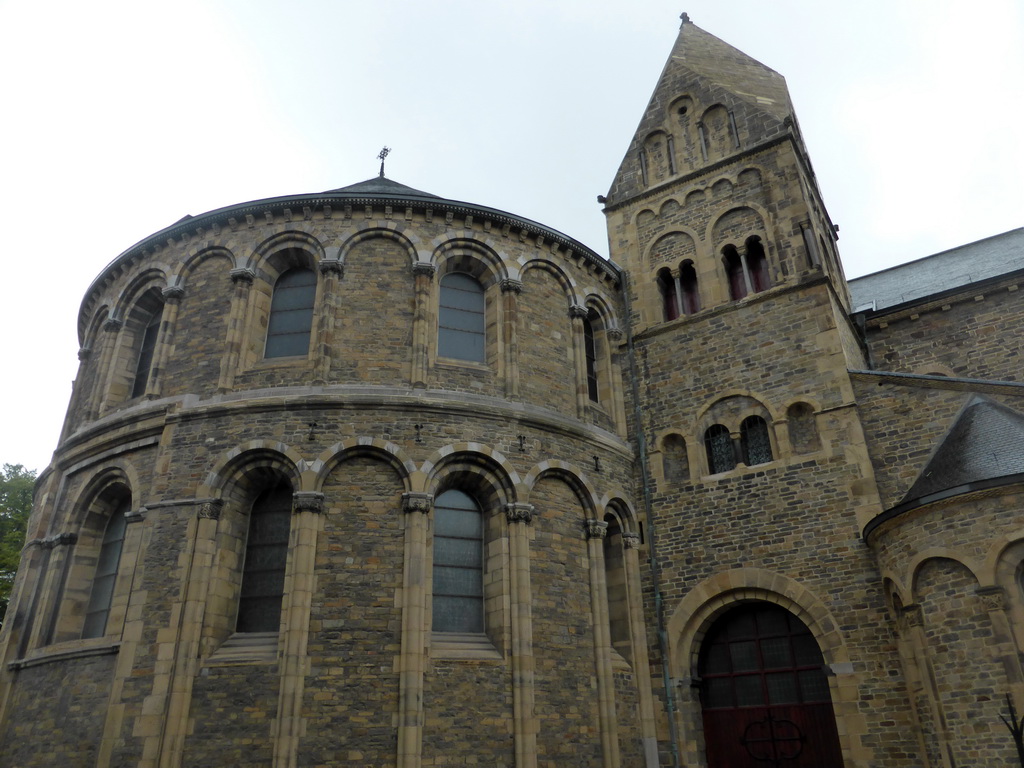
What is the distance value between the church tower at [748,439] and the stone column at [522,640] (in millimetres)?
3453

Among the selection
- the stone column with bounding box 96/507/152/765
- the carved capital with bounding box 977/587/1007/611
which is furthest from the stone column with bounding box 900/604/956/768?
Result: the stone column with bounding box 96/507/152/765

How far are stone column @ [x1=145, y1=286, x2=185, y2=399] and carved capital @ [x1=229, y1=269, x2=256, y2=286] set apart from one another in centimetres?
141

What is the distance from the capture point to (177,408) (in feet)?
47.9

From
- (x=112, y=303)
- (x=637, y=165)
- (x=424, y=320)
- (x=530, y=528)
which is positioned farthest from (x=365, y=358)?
(x=637, y=165)

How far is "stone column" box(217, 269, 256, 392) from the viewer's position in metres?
14.8

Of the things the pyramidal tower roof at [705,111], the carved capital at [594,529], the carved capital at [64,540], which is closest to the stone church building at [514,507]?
the carved capital at [64,540]

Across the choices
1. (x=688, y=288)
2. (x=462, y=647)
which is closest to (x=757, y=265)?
(x=688, y=288)

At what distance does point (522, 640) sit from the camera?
1320 centimetres

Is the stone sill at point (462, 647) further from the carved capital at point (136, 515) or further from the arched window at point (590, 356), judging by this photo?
the arched window at point (590, 356)

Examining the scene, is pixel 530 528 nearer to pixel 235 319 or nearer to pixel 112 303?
pixel 235 319

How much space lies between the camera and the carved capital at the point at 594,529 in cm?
1527

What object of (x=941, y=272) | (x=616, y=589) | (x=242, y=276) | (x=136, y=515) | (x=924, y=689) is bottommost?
(x=924, y=689)

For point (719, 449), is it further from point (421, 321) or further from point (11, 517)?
point (11, 517)

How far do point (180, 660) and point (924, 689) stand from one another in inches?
467
